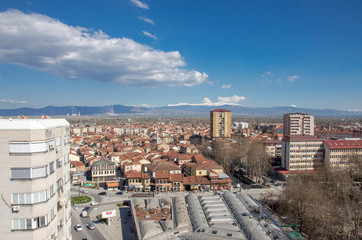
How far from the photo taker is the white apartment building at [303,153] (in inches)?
1561

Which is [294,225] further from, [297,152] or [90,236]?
[297,152]

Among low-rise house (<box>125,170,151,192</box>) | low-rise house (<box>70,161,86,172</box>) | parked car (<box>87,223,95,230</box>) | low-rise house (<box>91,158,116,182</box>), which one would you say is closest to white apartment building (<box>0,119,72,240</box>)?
parked car (<box>87,223,95,230</box>)

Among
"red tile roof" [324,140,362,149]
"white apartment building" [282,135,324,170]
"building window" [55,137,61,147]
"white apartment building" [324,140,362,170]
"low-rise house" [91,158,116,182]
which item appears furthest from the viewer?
"white apartment building" [282,135,324,170]

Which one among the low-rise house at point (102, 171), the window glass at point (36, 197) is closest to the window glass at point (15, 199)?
the window glass at point (36, 197)

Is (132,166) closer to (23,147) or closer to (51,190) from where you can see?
(51,190)

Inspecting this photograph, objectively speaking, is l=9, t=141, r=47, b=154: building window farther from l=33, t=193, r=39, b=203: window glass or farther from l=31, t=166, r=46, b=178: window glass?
l=33, t=193, r=39, b=203: window glass

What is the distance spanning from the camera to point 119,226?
918 inches

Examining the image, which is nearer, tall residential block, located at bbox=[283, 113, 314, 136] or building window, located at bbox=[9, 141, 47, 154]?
building window, located at bbox=[9, 141, 47, 154]

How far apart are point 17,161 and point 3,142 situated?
0.71 meters

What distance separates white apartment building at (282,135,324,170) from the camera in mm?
39656

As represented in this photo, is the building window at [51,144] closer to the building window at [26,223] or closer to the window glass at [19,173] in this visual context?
the window glass at [19,173]

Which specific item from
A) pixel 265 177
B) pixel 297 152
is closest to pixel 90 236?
pixel 265 177

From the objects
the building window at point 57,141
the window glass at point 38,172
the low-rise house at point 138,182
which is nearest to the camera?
the window glass at point 38,172

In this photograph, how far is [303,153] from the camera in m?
40.0
